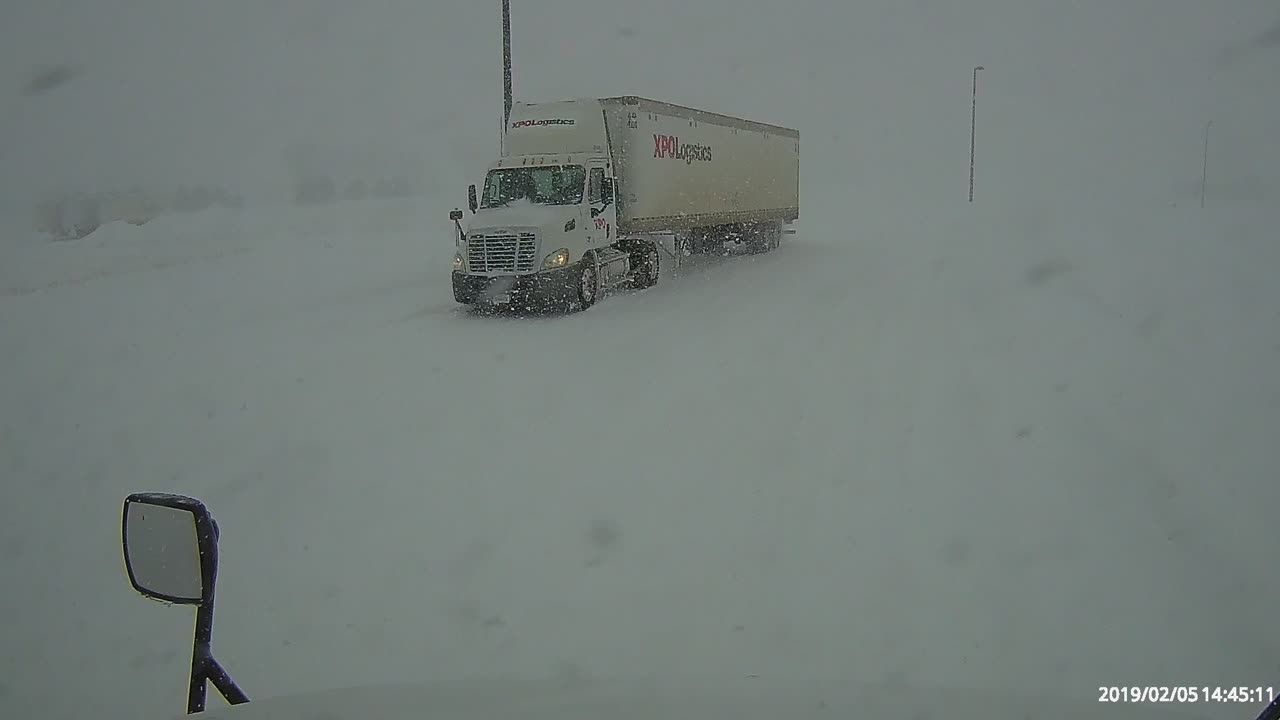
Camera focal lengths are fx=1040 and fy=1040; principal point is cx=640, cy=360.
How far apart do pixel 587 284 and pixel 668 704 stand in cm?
1535

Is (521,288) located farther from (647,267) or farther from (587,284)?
(647,267)

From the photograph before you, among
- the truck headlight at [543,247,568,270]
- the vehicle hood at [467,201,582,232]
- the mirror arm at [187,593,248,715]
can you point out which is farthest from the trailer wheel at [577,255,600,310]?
the mirror arm at [187,593,248,715]

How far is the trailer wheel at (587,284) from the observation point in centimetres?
1762

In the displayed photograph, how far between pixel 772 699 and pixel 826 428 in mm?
6206

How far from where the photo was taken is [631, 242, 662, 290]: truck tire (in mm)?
20906

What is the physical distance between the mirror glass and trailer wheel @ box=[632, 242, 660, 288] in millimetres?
18197

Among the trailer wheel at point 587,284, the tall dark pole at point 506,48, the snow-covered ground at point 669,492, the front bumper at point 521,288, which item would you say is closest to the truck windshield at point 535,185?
the trailer wheel at point 587,284

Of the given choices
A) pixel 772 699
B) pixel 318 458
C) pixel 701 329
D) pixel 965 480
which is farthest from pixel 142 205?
pixel 772 699

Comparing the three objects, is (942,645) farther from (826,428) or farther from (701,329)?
(701,329)

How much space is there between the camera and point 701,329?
14.8 m

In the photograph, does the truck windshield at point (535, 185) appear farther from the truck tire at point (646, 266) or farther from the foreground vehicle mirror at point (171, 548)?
the foreground vehicle mirror at point (171, 548)

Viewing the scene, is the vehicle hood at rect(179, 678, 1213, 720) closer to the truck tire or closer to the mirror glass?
the mirror glass

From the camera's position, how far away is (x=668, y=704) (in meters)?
A: 2.78

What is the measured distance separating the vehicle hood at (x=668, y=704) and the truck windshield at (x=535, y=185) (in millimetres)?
15669
